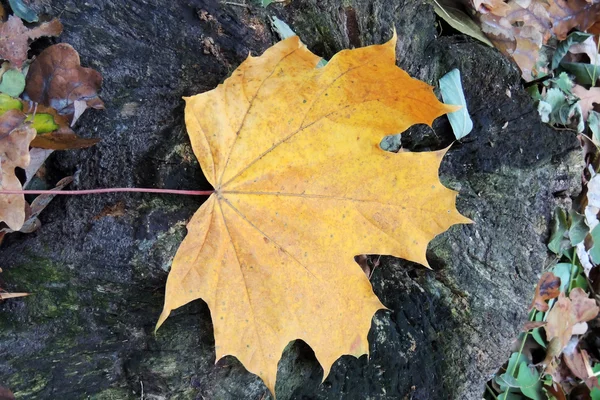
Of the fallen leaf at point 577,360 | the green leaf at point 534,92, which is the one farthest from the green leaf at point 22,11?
the fallen leaf at point 577,360

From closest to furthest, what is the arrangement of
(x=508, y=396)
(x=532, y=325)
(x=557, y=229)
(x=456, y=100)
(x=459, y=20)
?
1. (x=456, y=100)
2. (x=557, y=229)
3. (x=459, y=20)
4. (x=532, y=325)
5. (x=508, y=396)

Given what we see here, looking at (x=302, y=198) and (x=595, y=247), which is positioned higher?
(x=302, y=198)

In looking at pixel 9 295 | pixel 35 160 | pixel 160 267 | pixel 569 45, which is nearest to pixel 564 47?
pixel 569 45

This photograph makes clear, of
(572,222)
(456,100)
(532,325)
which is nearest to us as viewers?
(456,100)

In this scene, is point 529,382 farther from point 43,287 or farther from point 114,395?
point 43,287

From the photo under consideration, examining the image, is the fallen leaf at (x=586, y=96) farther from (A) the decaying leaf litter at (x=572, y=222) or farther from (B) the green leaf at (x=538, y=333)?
(B) the green leaf at (x=538, y=333)

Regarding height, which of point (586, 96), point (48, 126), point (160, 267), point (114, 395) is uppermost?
point (48, 126)

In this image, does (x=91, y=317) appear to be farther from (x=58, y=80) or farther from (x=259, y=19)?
(x=259, y=19)
